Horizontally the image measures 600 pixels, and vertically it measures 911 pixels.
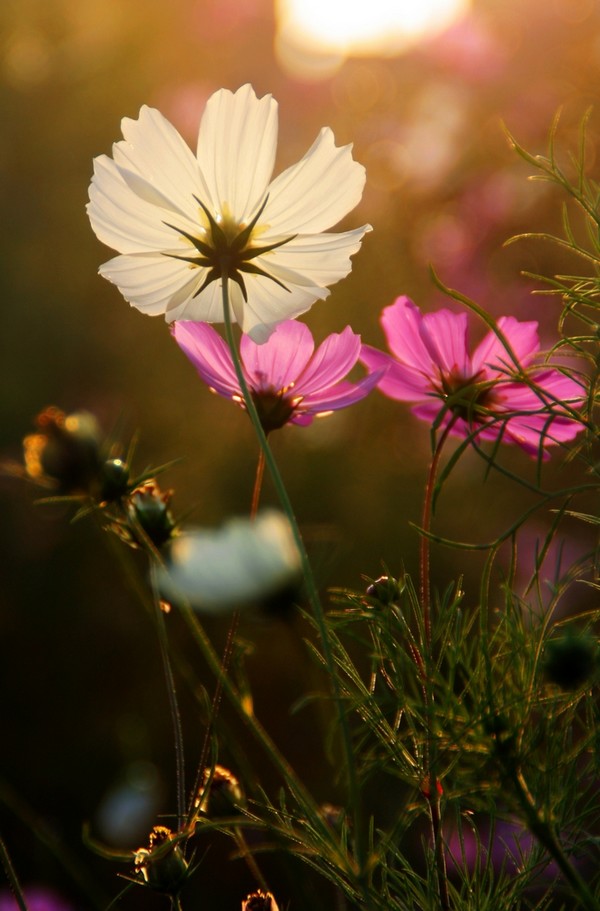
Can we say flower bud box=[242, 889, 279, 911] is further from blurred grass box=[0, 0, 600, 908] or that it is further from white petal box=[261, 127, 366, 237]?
blurred grass box=[0, 0, 600, 908]

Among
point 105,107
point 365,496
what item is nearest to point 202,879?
point 365,496

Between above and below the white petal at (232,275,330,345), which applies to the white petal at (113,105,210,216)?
above

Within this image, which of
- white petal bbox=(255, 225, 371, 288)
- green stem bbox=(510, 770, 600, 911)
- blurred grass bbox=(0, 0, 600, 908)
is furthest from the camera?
blurred grass bbox=(0, 0, 600, 908)

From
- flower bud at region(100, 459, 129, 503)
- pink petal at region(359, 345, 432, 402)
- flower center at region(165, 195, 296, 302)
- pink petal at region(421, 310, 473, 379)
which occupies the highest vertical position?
flower center at region(165, 195, 296, 302)

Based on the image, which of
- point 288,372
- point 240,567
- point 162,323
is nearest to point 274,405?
point 288,372

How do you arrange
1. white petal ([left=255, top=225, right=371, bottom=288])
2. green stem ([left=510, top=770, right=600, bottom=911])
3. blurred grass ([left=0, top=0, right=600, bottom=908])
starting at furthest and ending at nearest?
blurred grass ([left=0, top=0, right=600, bottom=908]) < white petal ([left=255, top=225, right=371, bottom=288]) < green stem ([left=510, top=770, right=600, bottom=911])

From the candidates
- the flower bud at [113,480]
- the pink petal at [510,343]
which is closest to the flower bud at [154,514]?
the flower bud at [113,480]

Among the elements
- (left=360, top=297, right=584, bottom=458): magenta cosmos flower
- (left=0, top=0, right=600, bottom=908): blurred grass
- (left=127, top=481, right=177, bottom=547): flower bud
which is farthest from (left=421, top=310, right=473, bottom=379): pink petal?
(left=0, top=0, right=600, bottom=908): blurred grass
